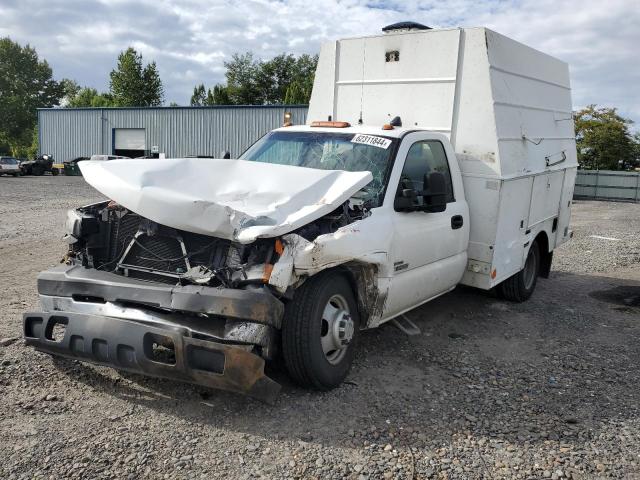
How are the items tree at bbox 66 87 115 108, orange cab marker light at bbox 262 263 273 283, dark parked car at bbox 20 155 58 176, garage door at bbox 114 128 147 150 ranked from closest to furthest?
orange cab marker light at bbox 262 263 273 283 < dark parked car at bbox 20 155 58 176 < garage door at bbox 114 128 147 150 < tree at bbox 66 87 115 108

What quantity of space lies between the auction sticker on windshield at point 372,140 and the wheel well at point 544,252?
3.34m

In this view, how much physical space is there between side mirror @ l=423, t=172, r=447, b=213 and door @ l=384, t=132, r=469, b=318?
42mm

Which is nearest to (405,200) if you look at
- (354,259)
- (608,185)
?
(354,259)

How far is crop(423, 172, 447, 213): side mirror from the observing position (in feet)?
15.8

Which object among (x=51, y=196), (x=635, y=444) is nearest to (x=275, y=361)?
(x=635, y=444)

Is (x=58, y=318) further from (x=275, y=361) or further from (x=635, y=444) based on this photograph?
(x=635, y=444)

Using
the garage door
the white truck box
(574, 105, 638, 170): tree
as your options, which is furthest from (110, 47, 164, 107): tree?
the white truck box

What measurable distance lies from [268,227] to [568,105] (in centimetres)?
628

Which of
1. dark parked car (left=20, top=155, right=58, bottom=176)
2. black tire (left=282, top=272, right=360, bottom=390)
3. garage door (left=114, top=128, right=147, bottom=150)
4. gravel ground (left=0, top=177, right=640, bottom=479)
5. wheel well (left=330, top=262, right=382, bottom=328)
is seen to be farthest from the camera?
garage door (left=114, top=128, right=147, bottom=150)

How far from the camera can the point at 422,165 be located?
5391mm

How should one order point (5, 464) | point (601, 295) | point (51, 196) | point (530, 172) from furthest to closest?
point (51, 196) → point (601, 295) → point (530, 172) → point (5, 464)

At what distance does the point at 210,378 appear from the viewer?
11.6ft

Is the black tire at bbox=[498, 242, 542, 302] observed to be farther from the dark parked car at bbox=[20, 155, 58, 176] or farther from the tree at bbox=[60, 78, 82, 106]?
the tree at bbox=[60, 78, 82, 106]

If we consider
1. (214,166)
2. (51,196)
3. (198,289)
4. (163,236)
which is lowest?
(51,196)
